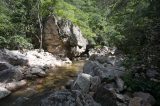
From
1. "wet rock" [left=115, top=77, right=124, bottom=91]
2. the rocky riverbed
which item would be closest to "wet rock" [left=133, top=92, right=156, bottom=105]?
the rocky riverbed

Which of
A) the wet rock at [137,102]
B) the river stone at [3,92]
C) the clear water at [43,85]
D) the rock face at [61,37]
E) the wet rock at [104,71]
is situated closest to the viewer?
the wet rock at [137,102]

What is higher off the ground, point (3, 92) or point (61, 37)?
point (61, 37)

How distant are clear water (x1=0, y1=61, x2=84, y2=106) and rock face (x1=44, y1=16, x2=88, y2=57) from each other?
8360mm

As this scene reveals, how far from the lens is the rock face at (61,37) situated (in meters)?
28.7

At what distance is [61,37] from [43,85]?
13476 mm

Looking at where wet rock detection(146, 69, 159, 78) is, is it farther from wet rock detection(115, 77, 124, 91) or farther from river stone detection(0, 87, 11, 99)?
river stone detection(0, 87, 11, 99)

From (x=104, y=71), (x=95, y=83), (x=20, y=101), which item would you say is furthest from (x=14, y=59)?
(x=95, y=83)

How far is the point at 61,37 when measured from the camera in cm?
2878

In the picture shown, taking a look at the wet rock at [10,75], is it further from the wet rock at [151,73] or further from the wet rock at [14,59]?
the wet rock at [151,73]

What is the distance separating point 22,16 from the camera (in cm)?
3053

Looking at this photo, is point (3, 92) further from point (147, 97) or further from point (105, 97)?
point (147, 97)

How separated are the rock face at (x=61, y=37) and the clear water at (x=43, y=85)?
8.36m

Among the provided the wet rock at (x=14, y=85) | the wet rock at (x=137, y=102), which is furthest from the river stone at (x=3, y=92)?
the wet rock at (x=137, y=102)

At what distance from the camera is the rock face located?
94.2 feet
